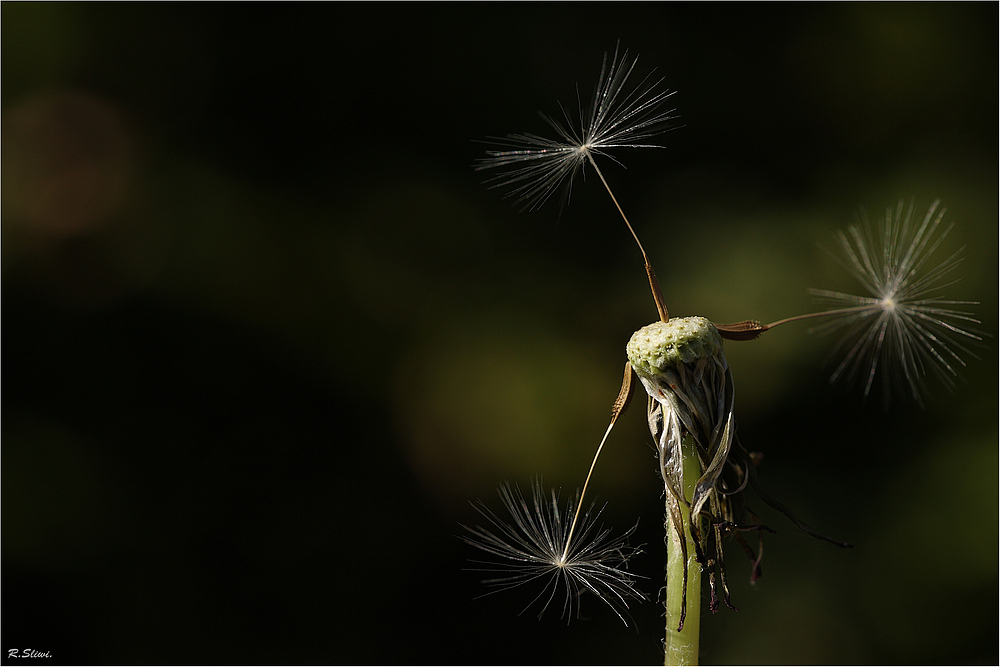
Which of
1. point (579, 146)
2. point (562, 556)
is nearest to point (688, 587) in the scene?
point (562, 556)

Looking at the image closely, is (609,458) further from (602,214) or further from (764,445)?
(602,214)

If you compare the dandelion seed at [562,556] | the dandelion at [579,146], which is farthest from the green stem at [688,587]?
the dandelion at [579,146]

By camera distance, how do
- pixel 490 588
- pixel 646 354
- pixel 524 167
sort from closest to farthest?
pixel 646 354
pixel 524 167
pixel 490 588

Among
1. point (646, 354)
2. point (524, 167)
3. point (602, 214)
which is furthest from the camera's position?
point (602, 214)

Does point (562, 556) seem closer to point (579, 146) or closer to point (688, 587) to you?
point (688, 587)

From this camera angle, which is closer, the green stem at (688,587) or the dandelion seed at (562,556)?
the green stem at (688,587)

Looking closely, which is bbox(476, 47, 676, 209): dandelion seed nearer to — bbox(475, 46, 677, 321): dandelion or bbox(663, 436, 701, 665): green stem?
bbox(475, 46, 677, 321): dandelion

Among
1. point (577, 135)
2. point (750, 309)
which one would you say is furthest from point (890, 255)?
point (750, 309)

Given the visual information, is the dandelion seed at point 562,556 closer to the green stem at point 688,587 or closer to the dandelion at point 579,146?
the green stem at point 688,587

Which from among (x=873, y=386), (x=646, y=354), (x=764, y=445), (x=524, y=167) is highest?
(x=873, y=386)

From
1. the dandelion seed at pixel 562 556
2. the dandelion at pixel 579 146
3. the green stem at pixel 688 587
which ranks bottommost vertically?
the green stem at pixel 688 587
